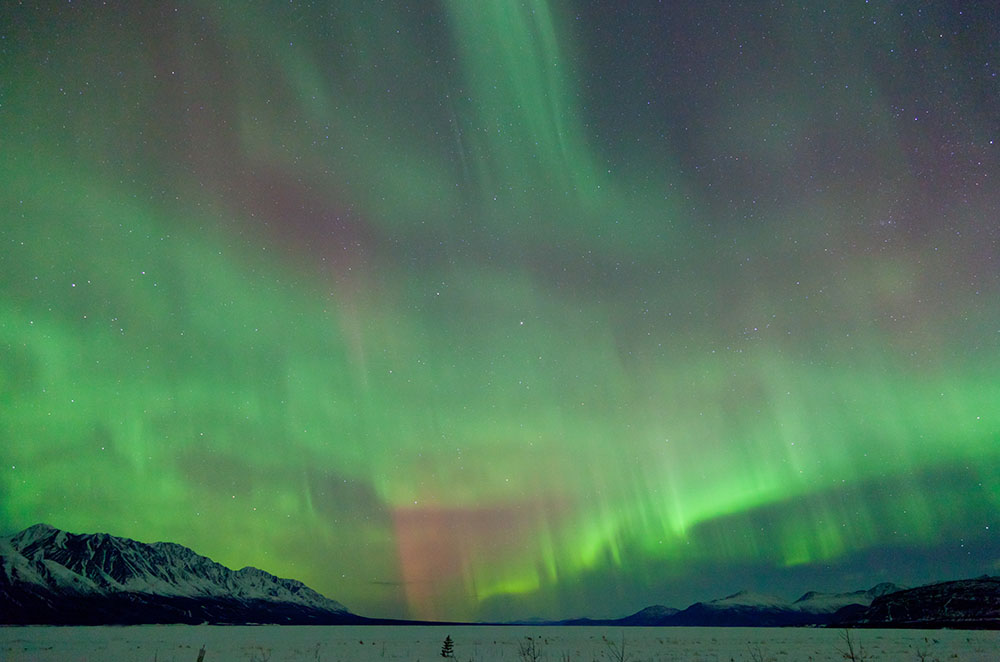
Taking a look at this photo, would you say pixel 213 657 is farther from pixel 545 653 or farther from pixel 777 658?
pixel 777 658

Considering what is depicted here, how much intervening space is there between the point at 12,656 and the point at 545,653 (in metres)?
33.1

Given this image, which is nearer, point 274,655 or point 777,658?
point 777,658

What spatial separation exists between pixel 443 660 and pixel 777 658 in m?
20.3

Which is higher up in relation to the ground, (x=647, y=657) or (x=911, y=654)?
(x=647, y=657)

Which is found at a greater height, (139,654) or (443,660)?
(139,654)

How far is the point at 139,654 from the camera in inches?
1668

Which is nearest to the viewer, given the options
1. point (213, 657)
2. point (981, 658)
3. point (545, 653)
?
point (981, 658)

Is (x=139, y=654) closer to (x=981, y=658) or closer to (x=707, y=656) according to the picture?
(x=707, y=656)

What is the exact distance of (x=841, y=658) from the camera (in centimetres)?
3856

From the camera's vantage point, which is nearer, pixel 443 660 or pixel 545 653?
pixel 443 660

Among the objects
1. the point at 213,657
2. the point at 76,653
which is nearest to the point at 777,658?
the point at 213,657

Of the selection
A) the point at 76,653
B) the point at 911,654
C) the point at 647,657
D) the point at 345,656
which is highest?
the point at 76,653

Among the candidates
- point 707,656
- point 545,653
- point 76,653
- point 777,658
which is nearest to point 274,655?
point 76,653

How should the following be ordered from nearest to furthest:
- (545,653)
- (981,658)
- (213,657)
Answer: (981,658) → (213,657) → (545,653)
